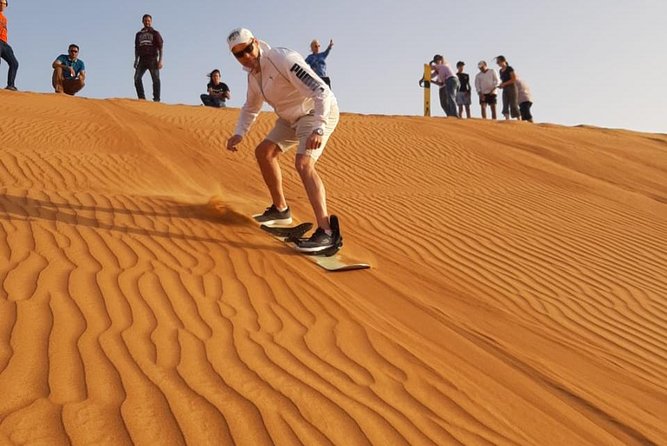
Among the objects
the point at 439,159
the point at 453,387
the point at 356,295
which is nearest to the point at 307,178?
the point at 356,295

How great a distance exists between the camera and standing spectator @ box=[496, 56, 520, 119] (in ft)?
55.3

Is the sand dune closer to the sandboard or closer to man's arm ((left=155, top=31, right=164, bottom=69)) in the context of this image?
the sandboard

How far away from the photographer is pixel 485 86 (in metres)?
17.3

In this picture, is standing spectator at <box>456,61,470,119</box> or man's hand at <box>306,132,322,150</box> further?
standing spectator at <box>456,61,470,119</box>

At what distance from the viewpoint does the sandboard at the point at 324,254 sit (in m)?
5.43

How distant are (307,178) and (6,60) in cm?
1095

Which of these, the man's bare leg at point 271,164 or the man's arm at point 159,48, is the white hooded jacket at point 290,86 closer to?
the man's bare leg at point 271,164

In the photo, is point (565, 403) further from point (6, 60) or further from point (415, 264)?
point (6, 60)

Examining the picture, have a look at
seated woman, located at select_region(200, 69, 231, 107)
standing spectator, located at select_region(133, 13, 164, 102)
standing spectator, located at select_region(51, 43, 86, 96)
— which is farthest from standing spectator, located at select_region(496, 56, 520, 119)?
standing spectator, located at select_region(51, 43, 86, 96)

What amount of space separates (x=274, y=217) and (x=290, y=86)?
141 cm

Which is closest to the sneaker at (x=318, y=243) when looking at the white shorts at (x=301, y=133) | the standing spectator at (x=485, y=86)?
the white shorts at (x=301, y=133)

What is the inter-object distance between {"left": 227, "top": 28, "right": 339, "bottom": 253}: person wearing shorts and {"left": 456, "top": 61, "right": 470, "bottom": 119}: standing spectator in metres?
12.5

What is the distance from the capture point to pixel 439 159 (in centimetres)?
1209

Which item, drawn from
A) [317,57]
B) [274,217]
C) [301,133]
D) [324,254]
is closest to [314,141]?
[301,133]
